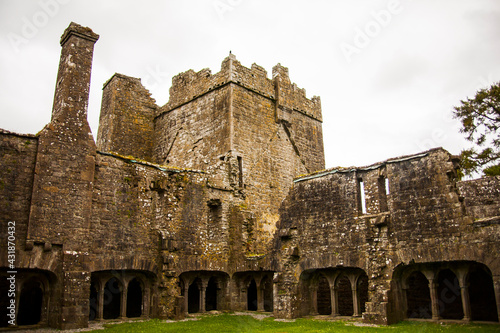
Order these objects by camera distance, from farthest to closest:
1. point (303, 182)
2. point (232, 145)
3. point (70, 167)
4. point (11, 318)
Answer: point (232, 145) < point (303, 182) < point (70, 167) < point (11, 318)

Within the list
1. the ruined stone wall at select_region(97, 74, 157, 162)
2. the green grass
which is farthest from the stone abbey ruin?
the green grass

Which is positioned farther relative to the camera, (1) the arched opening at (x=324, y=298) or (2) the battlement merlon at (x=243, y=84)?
(2) the battlement merlon at (x=243, y=84)

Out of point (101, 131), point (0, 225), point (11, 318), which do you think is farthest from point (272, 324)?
point (101, 131)

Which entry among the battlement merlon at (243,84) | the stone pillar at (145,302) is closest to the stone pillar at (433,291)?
the stone pillar at (145,302)

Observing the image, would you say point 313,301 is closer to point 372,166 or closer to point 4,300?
point 372,166

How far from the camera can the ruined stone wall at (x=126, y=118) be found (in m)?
23.5

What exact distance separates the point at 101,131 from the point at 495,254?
20.3m

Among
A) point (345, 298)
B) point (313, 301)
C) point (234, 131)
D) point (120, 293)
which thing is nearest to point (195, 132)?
point (234, 131)

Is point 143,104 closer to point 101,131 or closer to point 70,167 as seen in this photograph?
point 101,131

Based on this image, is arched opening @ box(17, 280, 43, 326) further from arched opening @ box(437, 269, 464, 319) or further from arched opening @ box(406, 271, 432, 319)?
arched opening @ box(437, 269, 464, 319)

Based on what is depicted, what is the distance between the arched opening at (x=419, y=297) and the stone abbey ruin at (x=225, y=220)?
0.06 m

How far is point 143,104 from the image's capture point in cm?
2528

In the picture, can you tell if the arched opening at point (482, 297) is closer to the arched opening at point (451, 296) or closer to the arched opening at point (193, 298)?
the arched opening at point (451, 296)

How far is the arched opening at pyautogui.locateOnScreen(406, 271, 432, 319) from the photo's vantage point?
1745 centimetres
